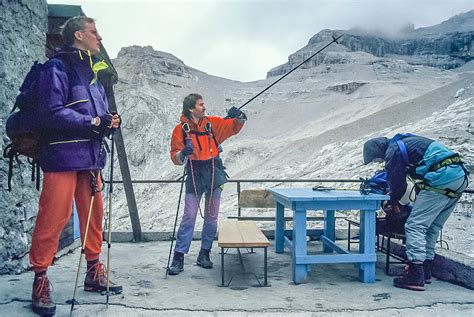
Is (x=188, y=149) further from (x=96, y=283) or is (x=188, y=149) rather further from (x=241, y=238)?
(x=96, y=283)

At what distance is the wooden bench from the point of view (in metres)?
4.21

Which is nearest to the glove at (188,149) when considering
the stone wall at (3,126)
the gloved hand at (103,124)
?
the gloved hand at (103,124)

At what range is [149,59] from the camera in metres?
48.9

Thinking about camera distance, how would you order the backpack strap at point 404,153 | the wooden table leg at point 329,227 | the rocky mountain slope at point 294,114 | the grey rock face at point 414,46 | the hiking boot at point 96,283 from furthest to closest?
the grey rock face at point 414,46 → the rocky mountain slope at point 294,114 → the wooden table leg at point 329,227 → the backpack strap at point 404,153 → the hiking boot at point 96,283

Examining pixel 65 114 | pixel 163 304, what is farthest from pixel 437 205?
pixel 65 114

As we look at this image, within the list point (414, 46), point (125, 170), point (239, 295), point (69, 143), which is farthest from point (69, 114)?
point (414, 46)

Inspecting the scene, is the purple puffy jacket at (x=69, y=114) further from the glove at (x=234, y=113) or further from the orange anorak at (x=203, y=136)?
the glove at (x=234, y=113)

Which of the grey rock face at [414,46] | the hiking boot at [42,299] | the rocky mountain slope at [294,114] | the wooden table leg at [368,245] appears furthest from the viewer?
the grey rock face at [414,46]

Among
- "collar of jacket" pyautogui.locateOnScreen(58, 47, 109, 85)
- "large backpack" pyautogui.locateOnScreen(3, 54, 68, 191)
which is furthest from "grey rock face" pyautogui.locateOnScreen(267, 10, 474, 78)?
"large backpack" pyautogui.locateOnScreen(3, 54, 68, 191)

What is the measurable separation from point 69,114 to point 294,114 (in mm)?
42544

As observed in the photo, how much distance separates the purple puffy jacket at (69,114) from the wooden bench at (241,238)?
1.39m

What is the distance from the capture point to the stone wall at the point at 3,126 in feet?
14.5

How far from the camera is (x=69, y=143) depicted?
3561 millimetres

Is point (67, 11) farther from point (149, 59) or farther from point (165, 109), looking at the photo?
point (149, 59)
